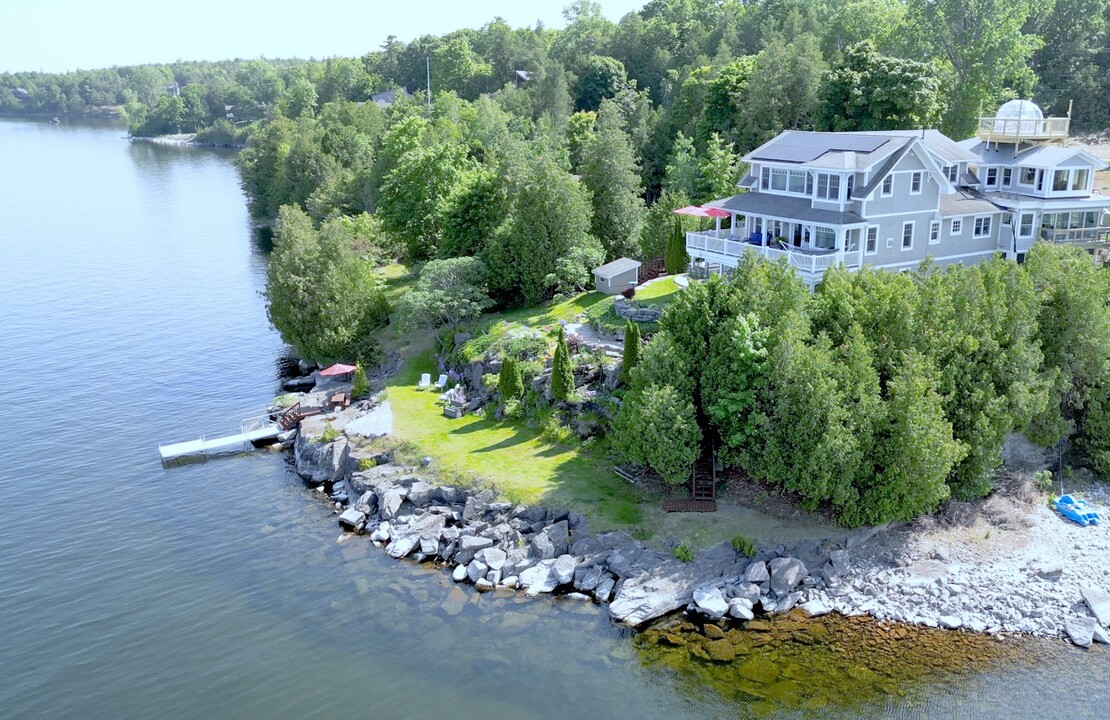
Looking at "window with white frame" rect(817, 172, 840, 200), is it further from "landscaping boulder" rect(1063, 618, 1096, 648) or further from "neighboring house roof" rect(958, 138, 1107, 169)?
"landscaping boulder" rect(1063, 618, 1096, 648)

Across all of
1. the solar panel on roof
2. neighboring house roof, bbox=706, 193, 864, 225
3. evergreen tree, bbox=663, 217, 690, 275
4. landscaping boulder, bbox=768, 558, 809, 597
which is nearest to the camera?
landscaping boulder, bbox=768, 558, 809, 597

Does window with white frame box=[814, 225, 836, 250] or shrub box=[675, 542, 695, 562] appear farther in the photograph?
window with white frame box=[814, 225, 836, 250]

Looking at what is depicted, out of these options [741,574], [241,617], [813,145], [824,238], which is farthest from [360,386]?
[813,145]

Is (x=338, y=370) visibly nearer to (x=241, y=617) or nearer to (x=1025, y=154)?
(x=241, y=617)

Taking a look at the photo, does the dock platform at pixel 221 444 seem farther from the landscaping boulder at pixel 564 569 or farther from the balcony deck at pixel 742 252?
the balcony deck at pixel 742 252

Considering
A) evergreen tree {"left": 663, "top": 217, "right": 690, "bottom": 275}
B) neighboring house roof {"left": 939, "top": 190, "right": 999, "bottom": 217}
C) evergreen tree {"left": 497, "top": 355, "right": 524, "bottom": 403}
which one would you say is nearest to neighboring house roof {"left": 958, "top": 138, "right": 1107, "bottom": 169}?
neighboring house roof {"left": 939, "top": 190, "right": 999, "bottom": 217}

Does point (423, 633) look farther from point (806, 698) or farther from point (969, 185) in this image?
point (969, 185)
